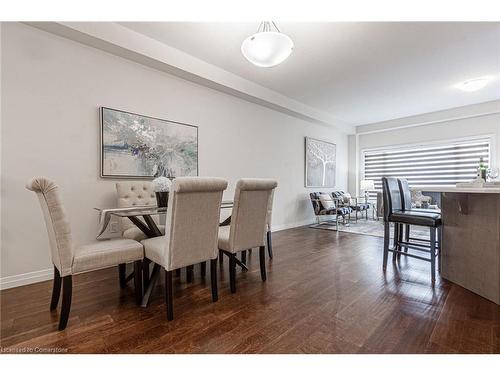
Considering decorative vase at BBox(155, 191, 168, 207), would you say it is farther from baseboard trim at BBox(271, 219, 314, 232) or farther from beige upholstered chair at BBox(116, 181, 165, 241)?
baseboard trim at BBox(271, 219, 314, 232)

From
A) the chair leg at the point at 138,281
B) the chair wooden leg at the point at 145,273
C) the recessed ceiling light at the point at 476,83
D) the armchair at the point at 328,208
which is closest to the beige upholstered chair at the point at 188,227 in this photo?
the chair leg at the point at 138,281

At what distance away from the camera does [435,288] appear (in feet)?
7.27

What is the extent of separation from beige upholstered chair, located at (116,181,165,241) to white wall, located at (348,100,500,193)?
6194 mm

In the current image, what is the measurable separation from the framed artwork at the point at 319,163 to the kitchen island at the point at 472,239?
11.7ft

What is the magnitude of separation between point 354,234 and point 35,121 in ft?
16.2

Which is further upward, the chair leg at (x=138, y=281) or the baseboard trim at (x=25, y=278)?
the chair leg at (x=138, y=281)

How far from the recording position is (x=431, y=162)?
6.16 meters

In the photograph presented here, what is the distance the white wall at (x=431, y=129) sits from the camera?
17.1 feet

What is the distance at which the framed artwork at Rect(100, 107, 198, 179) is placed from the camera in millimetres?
2947

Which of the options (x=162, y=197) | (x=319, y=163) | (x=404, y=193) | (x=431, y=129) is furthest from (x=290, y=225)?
(x=431, y=129)

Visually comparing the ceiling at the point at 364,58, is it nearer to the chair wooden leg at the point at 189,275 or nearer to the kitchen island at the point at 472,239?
the kitchen island at the point at 472,239
